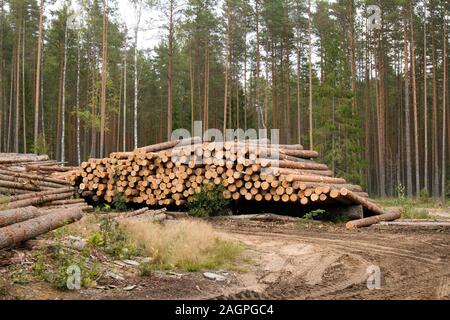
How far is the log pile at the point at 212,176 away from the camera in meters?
12.3

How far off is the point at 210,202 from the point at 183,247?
6.32 m

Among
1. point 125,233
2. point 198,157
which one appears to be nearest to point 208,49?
point 198,157

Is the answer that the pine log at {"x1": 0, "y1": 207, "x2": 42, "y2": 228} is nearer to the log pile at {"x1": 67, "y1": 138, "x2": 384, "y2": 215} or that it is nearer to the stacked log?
the stacked log

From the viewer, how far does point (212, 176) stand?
13.2m

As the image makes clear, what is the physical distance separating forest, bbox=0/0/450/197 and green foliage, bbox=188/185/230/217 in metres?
11.8

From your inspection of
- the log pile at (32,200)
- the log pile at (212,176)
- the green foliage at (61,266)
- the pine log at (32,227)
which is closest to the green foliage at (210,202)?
the log pile at (212,176)

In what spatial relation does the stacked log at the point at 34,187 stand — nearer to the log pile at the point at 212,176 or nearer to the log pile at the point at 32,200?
the log pile at the point at 32,200

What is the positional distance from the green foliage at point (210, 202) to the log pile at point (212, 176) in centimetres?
12

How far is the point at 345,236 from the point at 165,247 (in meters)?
4.84

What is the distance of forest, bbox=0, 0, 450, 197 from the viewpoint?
25.0 metres

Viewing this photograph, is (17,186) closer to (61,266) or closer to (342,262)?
(61,266)

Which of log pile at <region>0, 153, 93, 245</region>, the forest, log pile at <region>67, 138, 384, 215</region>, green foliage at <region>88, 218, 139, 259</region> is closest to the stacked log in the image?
log pile at <region>0, 153, 93, 245</region>

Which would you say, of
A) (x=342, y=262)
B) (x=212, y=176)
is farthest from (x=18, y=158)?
(x=342, y=262)

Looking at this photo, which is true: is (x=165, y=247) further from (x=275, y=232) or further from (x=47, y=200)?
(x=47, y=200)
